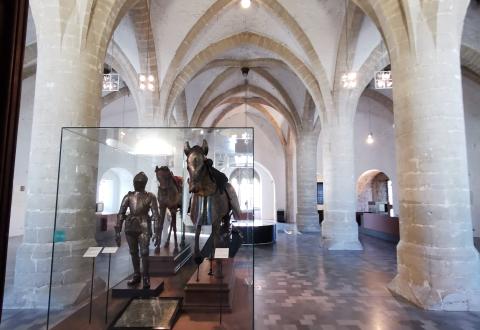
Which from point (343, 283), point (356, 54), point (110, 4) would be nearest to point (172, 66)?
point (110, 4)

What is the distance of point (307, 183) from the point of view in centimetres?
1519

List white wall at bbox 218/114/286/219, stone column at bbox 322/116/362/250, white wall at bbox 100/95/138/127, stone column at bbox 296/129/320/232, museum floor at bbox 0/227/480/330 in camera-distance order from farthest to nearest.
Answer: white wall at bbox 218/114/286/219, white wall at bbox 100/95/138/127, stone column at bbox 296/129/320/232, stone column at bbox 322/116/362/250, museum floor at bbox 0/227/480/330

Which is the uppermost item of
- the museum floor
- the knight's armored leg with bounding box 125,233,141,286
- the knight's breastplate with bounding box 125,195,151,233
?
the knight's breastplate with bounding box 125,195,151,233

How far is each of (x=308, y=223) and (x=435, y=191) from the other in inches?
414

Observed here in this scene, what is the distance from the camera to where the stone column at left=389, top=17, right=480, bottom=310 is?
433 centimetres

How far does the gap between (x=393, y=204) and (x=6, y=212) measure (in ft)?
60.7

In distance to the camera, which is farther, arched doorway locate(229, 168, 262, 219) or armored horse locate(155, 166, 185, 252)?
armored horse locate(155, 166, 185, 252)

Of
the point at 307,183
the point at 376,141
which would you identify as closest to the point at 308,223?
the point at 307,183

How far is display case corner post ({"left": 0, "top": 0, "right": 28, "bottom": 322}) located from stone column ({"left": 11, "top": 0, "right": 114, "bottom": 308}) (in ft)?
10.9

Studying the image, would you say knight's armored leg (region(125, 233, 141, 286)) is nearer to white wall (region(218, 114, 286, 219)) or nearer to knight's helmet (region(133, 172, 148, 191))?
knight's helmet (region(133, 172, 148, 191))

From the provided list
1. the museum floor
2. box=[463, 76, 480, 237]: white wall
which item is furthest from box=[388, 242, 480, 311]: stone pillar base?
box=[463, 76, 480, 237]: white wall

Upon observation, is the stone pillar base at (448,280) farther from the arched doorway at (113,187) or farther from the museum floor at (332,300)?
the arched doorway at (113,187)

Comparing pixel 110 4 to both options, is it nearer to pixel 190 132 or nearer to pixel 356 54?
pixel 190 132

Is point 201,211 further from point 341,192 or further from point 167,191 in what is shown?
point 341,192
